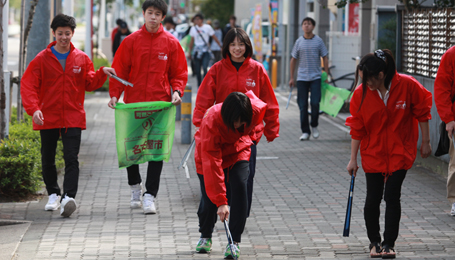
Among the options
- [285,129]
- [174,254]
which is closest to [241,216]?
[174,254]

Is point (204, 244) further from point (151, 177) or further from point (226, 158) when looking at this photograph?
point (151, 177)

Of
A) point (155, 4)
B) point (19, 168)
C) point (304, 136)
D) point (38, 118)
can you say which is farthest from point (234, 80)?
point (304, 136)

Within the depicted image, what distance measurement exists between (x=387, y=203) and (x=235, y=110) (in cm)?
144

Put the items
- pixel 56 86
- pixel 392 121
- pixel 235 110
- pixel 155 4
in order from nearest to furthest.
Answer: pixel 235 110
pixel 392 121
pixel 56 86
pixel 155 4

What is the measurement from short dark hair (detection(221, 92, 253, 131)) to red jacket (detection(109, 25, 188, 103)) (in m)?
2.31

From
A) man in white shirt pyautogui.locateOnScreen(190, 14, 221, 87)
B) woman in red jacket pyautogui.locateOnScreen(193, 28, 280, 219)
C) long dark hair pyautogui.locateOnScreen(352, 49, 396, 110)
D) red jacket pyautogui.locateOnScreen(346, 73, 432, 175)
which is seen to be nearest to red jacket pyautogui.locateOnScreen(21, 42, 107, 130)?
woman in red jacket pyautogui.locateOnScreen(193, 28, 280, 219)

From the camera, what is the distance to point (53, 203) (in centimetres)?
691

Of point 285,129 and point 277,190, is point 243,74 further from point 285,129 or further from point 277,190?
point 285,129

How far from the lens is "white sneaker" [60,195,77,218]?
21.6 ft

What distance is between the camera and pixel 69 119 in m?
6.73

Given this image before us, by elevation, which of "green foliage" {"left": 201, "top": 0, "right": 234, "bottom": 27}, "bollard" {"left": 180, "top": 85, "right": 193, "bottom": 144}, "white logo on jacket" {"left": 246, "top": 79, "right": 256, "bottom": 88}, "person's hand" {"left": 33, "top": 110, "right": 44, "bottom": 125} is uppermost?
"green foliage" {"left": 201, "top": 0, "right": 234, "bottom": 27}

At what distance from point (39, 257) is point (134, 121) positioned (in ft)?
6.49

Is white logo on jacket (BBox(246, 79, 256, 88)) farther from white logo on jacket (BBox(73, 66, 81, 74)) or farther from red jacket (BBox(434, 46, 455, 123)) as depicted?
white logo on jacket (BBox(73, 66, 81, 74))

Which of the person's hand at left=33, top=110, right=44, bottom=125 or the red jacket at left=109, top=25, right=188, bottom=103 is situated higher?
the red jacket at left=109, top=25, right=188, bottom=103
